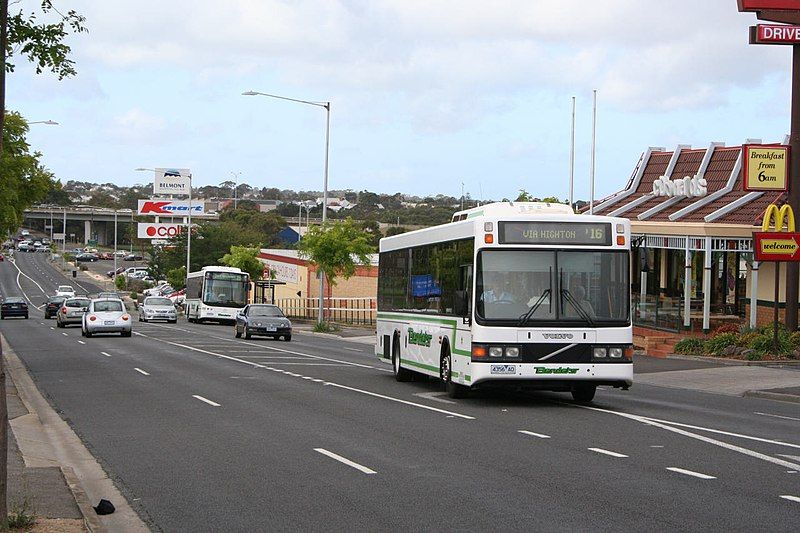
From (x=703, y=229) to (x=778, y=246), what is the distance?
5128 mm

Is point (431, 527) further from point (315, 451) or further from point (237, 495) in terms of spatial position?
point (315, 451)

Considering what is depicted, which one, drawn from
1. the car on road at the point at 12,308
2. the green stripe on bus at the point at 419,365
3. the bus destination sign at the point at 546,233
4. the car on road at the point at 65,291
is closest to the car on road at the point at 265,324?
the green stripe on bus at the point at 419,365

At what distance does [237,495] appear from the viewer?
11.0 meters

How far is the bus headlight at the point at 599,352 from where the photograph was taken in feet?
60.7

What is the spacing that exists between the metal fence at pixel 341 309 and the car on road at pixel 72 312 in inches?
637

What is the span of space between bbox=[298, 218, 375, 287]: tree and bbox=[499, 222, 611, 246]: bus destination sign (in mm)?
39686

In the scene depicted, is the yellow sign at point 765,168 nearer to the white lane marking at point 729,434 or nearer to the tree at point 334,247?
the white lane marking at point 729,434

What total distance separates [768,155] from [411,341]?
15.4 metres

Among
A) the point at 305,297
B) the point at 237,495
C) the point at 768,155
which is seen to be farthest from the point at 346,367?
the point at 305,297

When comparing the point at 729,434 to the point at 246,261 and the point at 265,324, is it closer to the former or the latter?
the point at 265,324

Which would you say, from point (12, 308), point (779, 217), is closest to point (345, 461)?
point (779, 217)

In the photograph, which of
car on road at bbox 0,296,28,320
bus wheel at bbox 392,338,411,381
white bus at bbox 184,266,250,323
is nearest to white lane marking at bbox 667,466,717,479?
bus wheel at bbox 392,338,411,381

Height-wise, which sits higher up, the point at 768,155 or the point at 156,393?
the point at 768,155

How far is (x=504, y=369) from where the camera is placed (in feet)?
60.0
